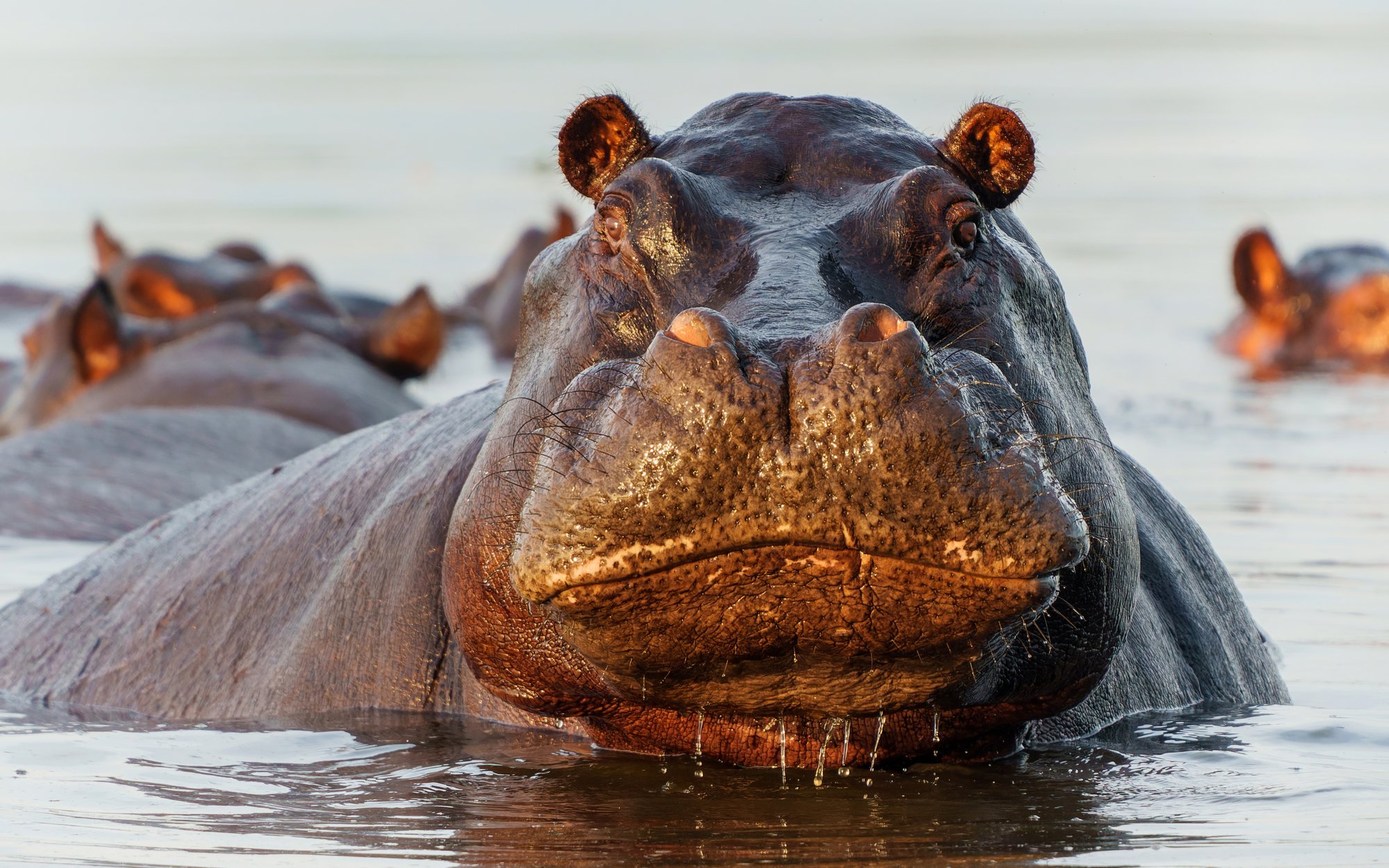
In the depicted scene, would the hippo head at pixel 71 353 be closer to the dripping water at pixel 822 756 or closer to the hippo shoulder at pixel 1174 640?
the hippo shoulder at pixel 1174 640

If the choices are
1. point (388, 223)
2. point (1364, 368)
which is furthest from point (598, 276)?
point (388, 223)

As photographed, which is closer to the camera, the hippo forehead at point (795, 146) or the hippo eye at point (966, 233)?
the hippo eye at point (966, 233)

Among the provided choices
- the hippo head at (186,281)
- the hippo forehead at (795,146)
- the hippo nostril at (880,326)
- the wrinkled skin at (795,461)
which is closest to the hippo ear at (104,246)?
the hippo head at (186,281)

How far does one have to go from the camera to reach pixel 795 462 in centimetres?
365

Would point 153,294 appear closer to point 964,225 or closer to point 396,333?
point 396,333

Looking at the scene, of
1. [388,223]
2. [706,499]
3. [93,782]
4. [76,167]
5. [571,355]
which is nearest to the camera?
[706,499]

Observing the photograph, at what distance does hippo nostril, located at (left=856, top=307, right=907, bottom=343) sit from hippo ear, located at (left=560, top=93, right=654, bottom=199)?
122cm

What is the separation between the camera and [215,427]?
33.4 feet

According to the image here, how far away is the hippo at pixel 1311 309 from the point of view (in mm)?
15516

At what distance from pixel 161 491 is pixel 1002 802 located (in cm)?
576

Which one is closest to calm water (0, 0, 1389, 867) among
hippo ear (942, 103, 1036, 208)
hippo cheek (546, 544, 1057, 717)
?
hippo cheek (546, 544, 1057, 717)

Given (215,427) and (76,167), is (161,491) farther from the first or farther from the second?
(76,167)

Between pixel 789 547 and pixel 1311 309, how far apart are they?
43.7 feet

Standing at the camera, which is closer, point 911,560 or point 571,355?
point 911,560
